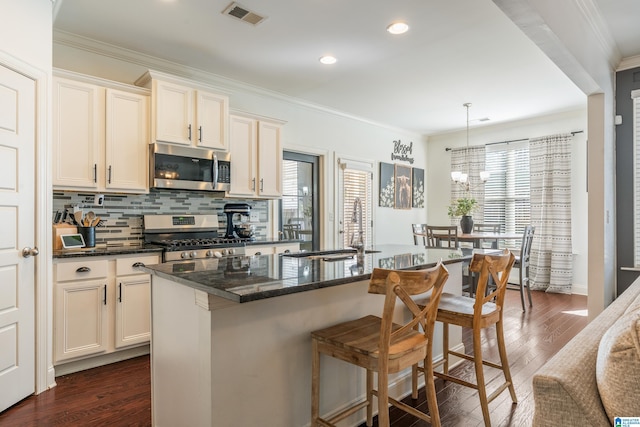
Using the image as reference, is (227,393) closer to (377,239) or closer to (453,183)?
(377,239)

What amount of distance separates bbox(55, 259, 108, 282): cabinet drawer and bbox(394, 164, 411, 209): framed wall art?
4.79 m

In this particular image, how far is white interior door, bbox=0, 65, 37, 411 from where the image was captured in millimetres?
2307

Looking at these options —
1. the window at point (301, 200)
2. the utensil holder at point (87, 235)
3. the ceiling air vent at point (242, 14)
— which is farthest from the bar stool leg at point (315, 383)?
the window at point (301, 200)

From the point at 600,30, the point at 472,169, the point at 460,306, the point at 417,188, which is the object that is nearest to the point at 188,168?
the point at 460,306

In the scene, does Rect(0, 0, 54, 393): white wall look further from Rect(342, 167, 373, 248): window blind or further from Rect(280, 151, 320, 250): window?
Rect(342, 167, 373, 248): window blind

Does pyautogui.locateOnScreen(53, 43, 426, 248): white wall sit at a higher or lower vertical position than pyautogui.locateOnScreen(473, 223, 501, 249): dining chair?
higher

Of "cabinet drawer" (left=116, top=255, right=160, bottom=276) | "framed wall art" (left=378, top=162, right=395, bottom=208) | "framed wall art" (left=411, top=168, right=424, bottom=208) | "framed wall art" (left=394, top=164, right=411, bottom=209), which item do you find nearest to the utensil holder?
"cabinet drawer" (left=116, top=255, right=160, bottom=276)

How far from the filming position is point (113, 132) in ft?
10.5

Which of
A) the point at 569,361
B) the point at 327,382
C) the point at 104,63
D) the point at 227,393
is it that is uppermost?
the point at 104,63

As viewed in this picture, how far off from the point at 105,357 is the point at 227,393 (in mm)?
1981

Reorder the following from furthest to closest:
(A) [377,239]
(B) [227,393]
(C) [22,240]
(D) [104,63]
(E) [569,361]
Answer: (A) [377,239]
(D) [104,63]
(C) [22,240]
(B) [227,393]
(E) [569,361]

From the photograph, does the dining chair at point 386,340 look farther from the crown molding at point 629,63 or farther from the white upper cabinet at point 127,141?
the crown molding at point 629,63

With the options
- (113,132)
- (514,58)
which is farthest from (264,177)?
(514,58)

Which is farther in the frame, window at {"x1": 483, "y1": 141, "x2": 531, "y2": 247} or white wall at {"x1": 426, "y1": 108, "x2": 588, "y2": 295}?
window at {"x1": 483, "y1": 141, "x2": 531, "y2": 247}
